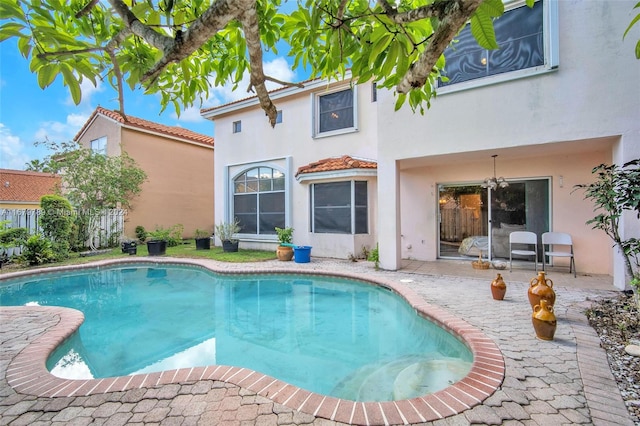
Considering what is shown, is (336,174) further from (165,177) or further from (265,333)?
(165,177)

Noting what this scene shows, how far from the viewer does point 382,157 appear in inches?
367

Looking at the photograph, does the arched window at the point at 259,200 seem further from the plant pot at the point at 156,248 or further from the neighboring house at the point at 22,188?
the neighboring house at the point at 22,188

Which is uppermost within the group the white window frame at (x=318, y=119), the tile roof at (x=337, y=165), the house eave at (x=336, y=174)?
the white window frame at (x=318, y=119)

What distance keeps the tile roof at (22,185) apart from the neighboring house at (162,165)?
934 cm

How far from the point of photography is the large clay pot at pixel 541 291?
4.51 metres

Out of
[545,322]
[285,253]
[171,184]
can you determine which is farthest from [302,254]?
[171,184]

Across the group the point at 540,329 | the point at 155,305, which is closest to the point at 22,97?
the point at 155,305

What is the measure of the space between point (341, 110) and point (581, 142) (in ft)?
26.3

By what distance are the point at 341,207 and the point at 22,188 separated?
93.6 ft

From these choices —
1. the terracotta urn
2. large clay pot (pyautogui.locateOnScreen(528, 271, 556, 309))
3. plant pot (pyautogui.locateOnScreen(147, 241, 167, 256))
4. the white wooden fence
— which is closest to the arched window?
plant pot (pyautogui.locateOnScreen(147, 241, 167, 256))

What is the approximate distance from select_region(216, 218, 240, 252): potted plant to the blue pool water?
4.43m

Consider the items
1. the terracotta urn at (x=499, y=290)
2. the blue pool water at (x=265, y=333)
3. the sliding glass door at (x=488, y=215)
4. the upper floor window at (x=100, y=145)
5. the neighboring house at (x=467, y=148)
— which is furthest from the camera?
the upper floor window at (x=100, y=145)

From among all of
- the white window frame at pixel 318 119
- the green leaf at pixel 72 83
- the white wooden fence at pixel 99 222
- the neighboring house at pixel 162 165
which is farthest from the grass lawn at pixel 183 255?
the green leaf at pixel 72 83

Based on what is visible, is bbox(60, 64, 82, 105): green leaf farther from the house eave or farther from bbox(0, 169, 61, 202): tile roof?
bbox(0, 169, 61, 202): tile roof
